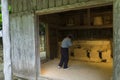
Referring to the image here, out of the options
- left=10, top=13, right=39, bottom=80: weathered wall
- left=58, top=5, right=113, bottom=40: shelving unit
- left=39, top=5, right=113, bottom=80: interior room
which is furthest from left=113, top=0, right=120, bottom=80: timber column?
left=58, top=5, right=113, bottom=40: shelving unit

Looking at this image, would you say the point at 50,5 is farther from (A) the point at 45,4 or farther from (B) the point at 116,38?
(B) the point at 116,38

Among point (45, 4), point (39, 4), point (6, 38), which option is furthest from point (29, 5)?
point (6, 38)

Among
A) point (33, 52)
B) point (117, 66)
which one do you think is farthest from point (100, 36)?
point (117, 66)

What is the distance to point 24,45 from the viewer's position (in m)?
6.53

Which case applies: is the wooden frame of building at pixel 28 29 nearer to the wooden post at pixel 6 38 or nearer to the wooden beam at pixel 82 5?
the wooden beam at pixel 82 5

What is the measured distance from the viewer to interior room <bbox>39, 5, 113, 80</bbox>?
30.4ft

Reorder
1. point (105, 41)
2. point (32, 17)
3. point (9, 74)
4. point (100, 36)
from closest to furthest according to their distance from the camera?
point (9, 74) → point (32, 17) → point (105, 41) → point (100, 36)

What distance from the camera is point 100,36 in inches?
408

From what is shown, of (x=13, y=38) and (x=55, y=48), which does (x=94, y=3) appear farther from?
(x=55, y=48)

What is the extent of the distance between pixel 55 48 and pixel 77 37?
1.60 metres

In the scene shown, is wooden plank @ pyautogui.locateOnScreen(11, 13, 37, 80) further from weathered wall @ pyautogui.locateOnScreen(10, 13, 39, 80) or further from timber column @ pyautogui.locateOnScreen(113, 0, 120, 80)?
timber column @ pyautogui.locateOnScreen(113, 0, 120, 80)

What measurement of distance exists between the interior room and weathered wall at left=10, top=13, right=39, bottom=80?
2238 mm

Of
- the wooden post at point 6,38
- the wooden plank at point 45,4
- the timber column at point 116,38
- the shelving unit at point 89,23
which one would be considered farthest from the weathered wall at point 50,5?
the shelving unit at point 89,23

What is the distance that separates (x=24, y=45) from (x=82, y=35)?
5.16 meters
